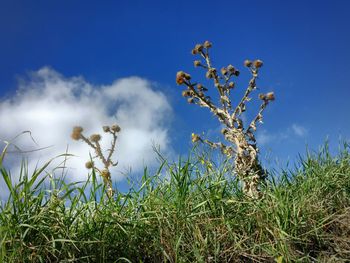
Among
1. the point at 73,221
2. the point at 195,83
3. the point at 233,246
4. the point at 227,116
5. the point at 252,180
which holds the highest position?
the point at 195,83

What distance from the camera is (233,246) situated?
11.5 feet

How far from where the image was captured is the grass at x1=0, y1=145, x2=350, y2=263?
3225mm

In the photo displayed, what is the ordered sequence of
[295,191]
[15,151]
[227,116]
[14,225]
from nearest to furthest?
[14,225], [15,151], [295,191], [227,116]

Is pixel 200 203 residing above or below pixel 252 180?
below

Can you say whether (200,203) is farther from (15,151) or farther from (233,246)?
(15,151)

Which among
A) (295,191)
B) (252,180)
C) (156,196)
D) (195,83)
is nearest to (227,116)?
(195,83)

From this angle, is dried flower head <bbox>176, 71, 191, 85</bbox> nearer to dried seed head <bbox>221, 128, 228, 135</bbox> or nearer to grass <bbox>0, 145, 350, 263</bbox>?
dried seed head <bbox>221, 128, 228, 135</bbox>

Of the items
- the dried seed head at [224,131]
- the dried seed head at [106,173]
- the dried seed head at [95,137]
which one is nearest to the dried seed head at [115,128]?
the dried seed head at [95,137]

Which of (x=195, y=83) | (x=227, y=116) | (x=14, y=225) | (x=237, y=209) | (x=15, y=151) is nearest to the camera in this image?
(x=14, y=225)

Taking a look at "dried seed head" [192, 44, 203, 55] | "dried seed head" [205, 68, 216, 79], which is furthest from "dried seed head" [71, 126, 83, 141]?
"dried seed head" [192, 44, 203, 55]

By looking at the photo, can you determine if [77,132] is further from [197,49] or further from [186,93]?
[197,49]

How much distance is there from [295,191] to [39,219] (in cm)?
213

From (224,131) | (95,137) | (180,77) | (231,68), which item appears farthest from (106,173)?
(231,68)

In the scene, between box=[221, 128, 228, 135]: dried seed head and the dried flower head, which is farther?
the dried flower head
